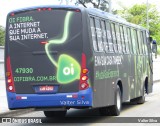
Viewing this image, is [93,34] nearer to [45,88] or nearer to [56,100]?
[45,88]

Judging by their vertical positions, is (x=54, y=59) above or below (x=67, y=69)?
above

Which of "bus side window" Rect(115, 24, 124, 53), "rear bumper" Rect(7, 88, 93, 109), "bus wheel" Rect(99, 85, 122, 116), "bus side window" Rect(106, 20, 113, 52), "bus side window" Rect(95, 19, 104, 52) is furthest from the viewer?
"bus side window" Rect(115, 24, 124, 53)

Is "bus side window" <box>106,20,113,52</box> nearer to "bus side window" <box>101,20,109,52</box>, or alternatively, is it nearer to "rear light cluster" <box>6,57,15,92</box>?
"bus side window" <box>101,20,109,52</box>

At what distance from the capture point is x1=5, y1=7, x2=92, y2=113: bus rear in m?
12.8

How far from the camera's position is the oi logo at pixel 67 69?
41.9 feet

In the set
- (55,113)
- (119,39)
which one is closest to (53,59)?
(55,113)

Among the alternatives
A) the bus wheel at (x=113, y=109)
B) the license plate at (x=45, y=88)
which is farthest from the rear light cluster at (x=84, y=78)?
the bus wheel at (x=113, y=109)

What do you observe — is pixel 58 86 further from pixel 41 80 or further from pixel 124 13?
pixel 124 13

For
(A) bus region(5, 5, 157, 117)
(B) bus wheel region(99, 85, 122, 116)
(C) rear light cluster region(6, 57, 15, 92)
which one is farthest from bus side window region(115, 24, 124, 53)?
(C) rear light cluster region(6, 57, 15, 92)

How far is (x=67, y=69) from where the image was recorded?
42.1 ft

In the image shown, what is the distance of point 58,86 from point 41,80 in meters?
0.45

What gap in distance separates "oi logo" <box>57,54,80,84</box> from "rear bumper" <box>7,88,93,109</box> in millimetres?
361

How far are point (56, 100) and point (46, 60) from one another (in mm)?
1016

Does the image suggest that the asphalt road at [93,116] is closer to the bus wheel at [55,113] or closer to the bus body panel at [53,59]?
the bus wheel at [55,113]
